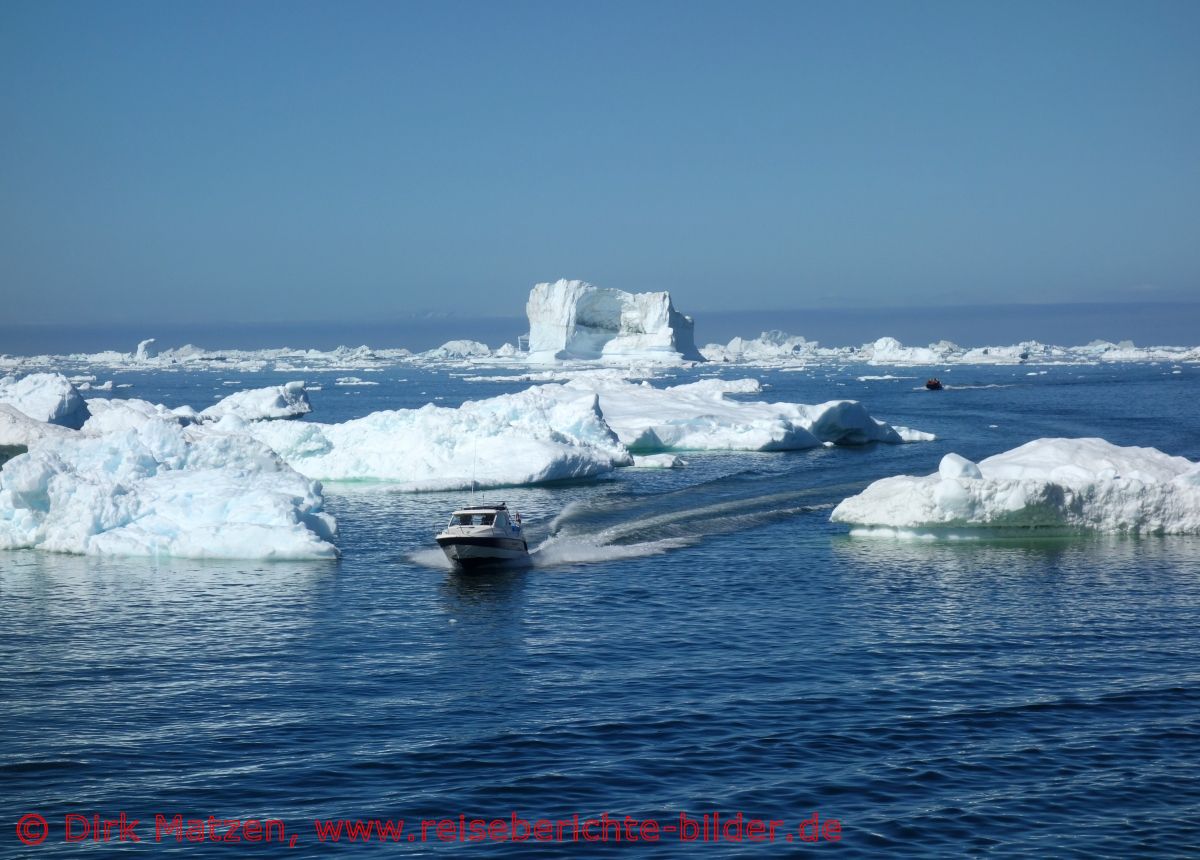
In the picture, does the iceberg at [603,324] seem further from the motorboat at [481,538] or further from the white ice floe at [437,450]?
the motorboat at [481,538]

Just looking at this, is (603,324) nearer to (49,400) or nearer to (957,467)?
(49,400)

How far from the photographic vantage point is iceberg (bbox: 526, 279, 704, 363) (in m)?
145

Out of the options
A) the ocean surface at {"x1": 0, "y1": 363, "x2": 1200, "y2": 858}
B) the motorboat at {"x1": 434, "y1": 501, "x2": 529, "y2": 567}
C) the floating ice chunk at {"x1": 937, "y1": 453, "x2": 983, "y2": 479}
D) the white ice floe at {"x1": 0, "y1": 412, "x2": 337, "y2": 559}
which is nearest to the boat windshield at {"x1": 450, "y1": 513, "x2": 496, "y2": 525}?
the motorboat at {"x1": 434, "y1": 501, "x2": 529, "y2": 567}

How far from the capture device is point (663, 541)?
107 feet

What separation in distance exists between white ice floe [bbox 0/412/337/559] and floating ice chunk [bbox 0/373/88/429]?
871 inches

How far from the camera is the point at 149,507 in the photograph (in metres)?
29.9

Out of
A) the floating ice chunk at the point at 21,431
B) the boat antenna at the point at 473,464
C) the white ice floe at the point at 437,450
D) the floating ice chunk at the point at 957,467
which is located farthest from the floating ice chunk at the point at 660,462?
the floating ice chunk at the point at 21,431

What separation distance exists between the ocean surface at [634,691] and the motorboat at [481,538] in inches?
23.4

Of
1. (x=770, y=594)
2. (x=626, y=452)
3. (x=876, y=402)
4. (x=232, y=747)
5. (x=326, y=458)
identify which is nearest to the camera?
(x=232, y=747)

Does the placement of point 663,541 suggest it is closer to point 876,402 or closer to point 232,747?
point 232,747

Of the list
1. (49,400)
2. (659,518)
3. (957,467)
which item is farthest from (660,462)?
(49,400)

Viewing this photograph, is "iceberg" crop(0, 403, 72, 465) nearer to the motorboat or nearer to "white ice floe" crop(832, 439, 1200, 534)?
the motorboat

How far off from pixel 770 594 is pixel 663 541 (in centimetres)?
756

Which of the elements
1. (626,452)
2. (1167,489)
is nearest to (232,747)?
(1167,489)
